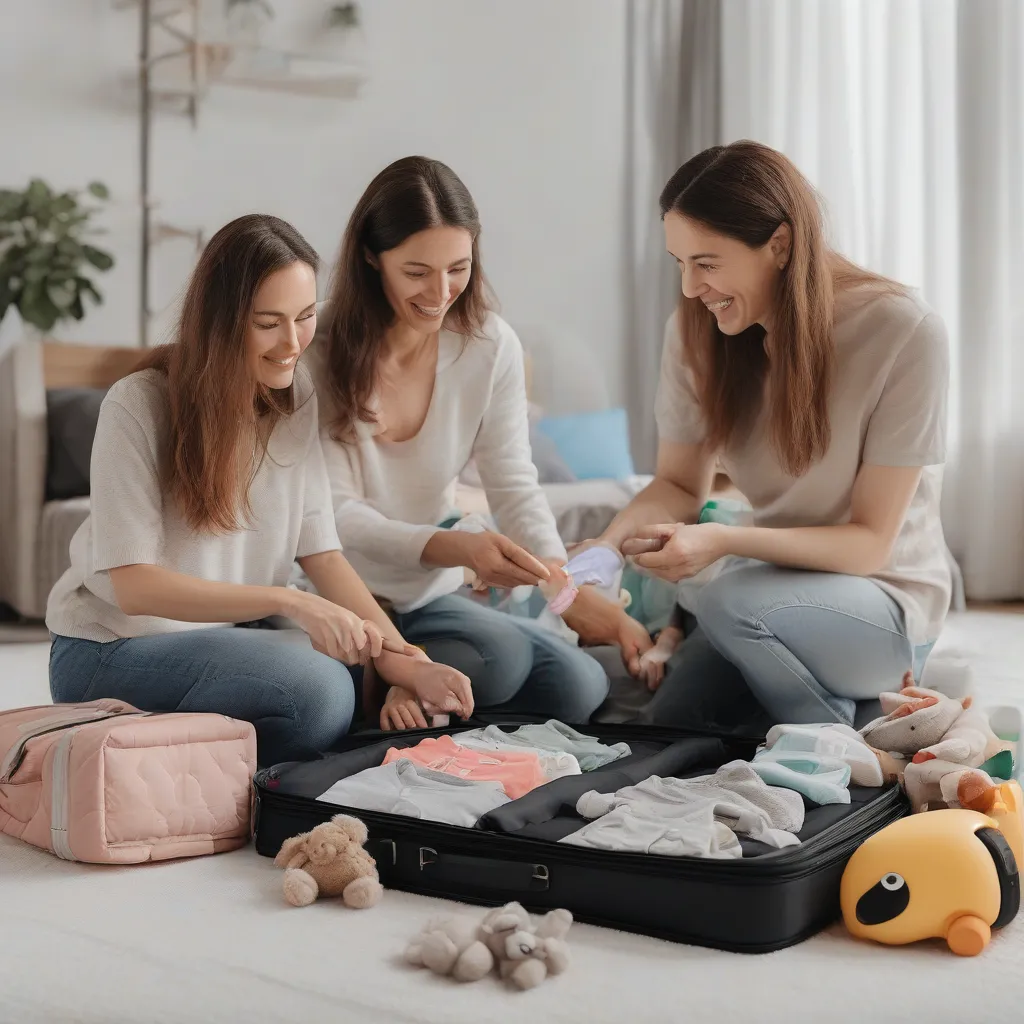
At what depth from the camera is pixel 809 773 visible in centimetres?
155

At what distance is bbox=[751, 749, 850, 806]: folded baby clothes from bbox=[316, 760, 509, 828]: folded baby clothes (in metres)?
0.32

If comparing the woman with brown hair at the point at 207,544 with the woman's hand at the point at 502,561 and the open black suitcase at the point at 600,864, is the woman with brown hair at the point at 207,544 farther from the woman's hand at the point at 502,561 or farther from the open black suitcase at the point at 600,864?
the woman's hand at the point at 502,561

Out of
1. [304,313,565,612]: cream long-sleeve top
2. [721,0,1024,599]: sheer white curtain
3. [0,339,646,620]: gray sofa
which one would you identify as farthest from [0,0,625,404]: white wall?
[304,313,565,612]: cream long-sleeve top

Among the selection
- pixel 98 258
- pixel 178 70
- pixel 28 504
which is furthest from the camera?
pixel 178 70

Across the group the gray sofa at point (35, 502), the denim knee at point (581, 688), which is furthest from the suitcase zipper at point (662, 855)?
the gray sofa at point (35, 502)

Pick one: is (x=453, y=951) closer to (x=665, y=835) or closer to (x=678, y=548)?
(x=665, y=835)

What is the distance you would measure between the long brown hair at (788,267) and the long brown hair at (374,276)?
0.34m

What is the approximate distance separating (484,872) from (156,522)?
67 centimetres

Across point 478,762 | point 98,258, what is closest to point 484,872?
point 478,762

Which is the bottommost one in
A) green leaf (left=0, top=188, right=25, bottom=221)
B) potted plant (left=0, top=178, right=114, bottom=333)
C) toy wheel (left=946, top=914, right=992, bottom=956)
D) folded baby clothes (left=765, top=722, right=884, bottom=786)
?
toy wheel (left=946, top=914, right=992, bottom=956)

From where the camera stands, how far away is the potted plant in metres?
3.71

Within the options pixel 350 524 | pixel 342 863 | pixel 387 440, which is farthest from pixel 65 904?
pixel 387 440

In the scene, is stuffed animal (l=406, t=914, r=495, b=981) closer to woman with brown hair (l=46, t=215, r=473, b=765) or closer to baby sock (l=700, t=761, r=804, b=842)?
baby sock (l=700, t=761, r=804, b=842)

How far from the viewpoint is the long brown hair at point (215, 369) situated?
66.9 inches
